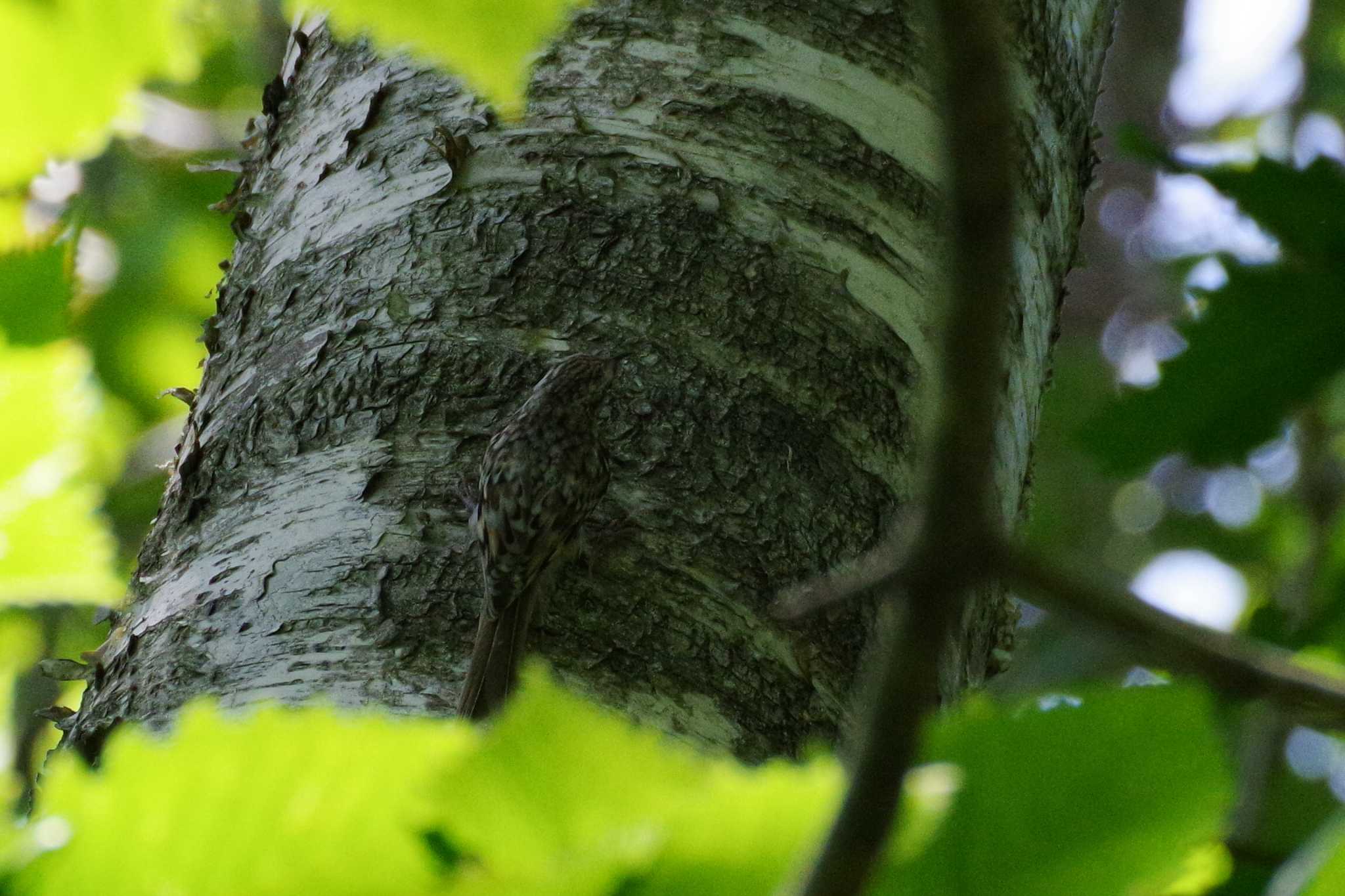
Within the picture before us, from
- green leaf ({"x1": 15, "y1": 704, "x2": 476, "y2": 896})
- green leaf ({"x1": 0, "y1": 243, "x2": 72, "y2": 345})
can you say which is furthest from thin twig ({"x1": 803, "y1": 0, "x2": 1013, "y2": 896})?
green leaf ({"x1": 0, "y1": 243, "x2": 72, "y2": 345})

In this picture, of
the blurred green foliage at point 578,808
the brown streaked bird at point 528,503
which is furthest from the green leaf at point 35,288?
the blurred green foliage at point 578,808

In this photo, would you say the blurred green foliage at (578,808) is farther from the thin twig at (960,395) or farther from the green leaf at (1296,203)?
the green leaf at (1296,203)

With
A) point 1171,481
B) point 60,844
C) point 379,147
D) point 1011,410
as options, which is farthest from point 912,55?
point 1171,481

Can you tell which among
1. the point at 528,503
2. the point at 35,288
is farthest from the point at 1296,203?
the point at 35,288

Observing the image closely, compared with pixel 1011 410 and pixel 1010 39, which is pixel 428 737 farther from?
pixel 1010 39

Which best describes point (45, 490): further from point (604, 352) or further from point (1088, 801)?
point (1088, 801)

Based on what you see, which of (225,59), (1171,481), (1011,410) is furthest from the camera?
(1171,481)

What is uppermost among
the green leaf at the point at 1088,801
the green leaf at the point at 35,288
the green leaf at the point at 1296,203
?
the green leaf at the point at 35,288
